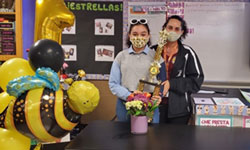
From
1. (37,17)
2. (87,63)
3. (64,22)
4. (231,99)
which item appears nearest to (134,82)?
(64,22)

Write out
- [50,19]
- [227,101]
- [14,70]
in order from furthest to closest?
[227,101] → [50,19] → [14,70]

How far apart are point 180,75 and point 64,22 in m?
0.99

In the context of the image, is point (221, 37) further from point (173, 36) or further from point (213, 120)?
point (173, 36)

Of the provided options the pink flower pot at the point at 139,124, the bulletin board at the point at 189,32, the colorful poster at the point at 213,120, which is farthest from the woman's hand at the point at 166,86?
the bulletin board at the point at 189,32

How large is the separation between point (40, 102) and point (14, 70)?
0.25 m

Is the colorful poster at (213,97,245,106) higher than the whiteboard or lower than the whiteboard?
lower

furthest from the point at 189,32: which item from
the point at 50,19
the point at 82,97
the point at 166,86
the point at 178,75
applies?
the point at 82,97

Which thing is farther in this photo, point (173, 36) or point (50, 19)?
point (173, 36)

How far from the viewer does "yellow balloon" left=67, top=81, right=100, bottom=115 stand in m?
1.21

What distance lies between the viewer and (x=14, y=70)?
1286mm

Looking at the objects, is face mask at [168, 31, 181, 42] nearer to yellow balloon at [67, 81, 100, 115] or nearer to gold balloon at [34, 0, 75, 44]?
gold balloon at [34, 0, 75, 44]

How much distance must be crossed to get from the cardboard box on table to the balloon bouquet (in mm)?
1399

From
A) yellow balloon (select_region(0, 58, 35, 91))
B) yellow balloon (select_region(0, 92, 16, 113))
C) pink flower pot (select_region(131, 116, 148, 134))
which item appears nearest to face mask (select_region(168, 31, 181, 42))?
pink flower pot (select_region(131, 116, 148, 134))

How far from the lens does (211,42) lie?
3203 mm
